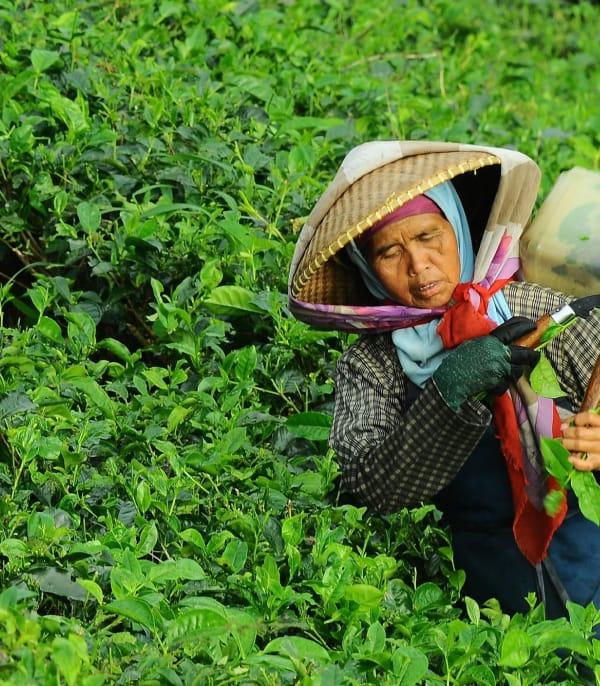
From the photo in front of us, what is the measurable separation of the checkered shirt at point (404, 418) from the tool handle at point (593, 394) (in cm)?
16

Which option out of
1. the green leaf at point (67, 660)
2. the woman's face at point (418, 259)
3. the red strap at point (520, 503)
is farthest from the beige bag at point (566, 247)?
the green leaf at point (67, 660)

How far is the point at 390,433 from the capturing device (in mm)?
2936

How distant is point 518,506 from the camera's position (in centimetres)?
293

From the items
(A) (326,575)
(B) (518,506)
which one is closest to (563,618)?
(B) (518,506)

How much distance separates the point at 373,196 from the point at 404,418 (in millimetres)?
460

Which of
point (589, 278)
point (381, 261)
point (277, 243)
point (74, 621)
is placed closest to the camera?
point (74, 621)

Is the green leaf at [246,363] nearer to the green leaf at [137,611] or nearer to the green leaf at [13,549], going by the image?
the green leaf at [13,549]

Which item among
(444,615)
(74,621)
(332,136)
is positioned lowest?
(444,615)

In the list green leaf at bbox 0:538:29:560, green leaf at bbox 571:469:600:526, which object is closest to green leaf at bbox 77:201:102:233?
green leaf at bbox 0:538:29:560

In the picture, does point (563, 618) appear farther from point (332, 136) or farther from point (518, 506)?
point (332, 136)

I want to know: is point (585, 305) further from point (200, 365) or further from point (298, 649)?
point (200, 365)

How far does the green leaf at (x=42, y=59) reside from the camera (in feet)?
14.7

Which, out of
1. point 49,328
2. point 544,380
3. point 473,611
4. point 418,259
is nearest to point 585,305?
point 544,380

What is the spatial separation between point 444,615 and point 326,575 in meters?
0.36
